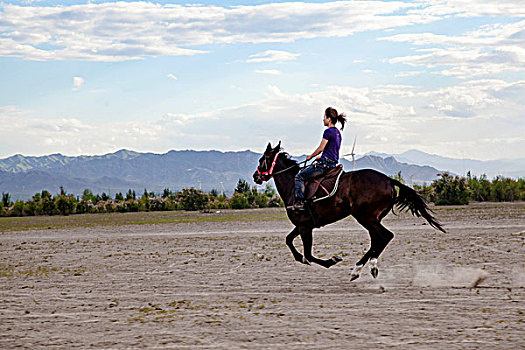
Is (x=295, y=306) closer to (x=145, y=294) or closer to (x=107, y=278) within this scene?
(x=145, y=294)

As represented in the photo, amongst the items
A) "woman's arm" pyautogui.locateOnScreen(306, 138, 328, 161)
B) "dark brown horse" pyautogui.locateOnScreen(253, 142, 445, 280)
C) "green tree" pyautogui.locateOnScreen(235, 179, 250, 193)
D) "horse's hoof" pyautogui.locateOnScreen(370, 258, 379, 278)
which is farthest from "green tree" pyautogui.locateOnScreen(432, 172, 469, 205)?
"horse's hoof" pyautogui.locateOnScreen(370, 258, 379, 278)

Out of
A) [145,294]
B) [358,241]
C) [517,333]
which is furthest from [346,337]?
[358,241]

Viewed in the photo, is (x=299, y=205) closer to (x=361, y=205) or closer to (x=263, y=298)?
(x=361, y=205)

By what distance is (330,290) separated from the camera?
11.6m

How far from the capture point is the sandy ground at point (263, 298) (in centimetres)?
816

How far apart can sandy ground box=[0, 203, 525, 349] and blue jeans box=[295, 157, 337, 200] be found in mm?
1686

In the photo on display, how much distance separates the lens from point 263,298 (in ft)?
35.8

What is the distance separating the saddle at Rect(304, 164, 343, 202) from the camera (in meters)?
12.6

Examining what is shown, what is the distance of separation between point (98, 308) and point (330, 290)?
382cm

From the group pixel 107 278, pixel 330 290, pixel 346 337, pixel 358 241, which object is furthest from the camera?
pixel 358 241

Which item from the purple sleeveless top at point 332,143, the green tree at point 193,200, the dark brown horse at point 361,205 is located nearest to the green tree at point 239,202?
the green tree at point 193,200

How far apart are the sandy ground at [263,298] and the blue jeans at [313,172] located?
1.69 meters

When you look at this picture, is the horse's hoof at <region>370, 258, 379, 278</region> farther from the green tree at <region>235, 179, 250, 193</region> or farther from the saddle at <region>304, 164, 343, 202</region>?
the green tree at <region>235, 179, 250, 193</region>

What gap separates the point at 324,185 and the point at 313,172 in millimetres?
330
